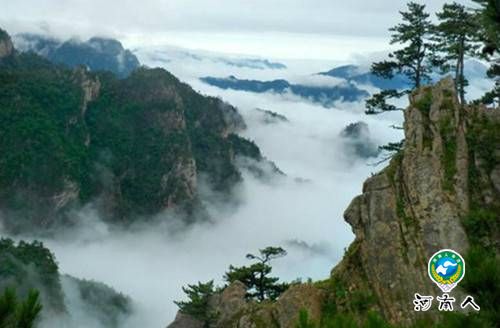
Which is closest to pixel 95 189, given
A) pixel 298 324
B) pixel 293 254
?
pixel 293 254

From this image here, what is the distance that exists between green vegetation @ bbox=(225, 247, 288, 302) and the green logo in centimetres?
2285

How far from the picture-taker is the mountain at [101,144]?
129500 mm

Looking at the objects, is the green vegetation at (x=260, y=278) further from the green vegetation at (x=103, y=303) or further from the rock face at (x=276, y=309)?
the green vegetation at (x=103, y=303)

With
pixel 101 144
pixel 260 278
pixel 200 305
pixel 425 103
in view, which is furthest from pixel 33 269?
pixel 101 144

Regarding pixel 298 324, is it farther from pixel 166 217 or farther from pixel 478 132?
pixel 166 217

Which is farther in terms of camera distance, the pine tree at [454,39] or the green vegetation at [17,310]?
the pine tree at [454,39]

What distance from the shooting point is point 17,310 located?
691cm

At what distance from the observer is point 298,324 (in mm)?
7125

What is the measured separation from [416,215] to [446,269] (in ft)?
43.9

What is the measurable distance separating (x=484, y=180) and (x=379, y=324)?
647 inches

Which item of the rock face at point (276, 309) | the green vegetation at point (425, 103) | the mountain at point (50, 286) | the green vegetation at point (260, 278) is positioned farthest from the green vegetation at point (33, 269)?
the green vegetation at point (425, 103)

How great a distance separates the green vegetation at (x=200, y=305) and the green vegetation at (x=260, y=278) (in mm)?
2622

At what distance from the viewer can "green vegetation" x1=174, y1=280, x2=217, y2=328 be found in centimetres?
3310

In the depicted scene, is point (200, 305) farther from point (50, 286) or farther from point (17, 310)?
point (50, 286)
